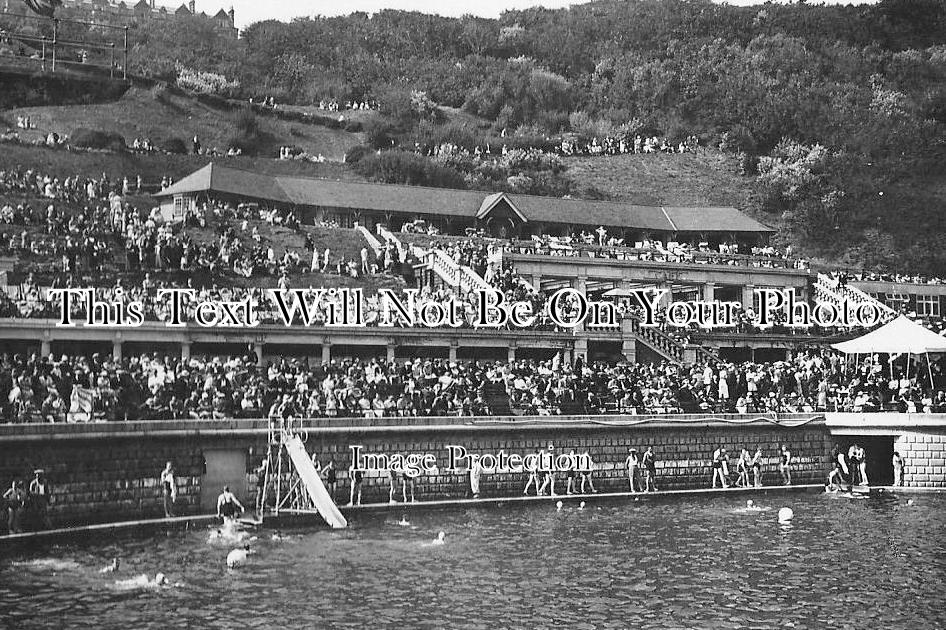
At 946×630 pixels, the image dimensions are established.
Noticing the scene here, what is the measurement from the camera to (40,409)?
108 feet

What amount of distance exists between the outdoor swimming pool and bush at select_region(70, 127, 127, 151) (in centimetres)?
3523

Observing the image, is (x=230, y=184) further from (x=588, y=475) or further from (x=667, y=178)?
(x=667, y=178)

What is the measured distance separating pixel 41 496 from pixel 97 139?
36856 mm

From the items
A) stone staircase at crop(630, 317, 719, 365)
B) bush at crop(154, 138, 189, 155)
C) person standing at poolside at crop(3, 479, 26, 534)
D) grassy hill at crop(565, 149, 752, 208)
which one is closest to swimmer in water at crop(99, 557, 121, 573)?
person standing at poolside at crop(3, 479, 26, 534)

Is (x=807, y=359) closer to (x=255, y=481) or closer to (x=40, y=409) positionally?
(x=255, y=481)

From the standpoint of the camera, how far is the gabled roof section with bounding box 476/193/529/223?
67062mm

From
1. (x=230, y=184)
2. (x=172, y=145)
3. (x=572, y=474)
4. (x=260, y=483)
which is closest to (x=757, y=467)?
(x=572, y=474)

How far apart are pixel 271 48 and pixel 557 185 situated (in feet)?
70.8

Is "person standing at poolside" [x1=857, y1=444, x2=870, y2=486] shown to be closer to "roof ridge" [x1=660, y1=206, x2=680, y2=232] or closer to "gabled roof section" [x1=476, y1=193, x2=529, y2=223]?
"gabled roof section" [x1=476, y1=193, x2=529, y2=223]

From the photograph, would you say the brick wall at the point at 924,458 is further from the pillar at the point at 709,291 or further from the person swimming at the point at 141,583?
the person swimming at the point at 141,583

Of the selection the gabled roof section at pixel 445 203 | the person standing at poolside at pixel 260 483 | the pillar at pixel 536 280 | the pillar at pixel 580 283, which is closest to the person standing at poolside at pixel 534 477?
the person standing at poolside at pixel 260 483

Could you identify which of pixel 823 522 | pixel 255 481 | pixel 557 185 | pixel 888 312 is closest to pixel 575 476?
pixel 823 522

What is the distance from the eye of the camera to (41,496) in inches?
1201

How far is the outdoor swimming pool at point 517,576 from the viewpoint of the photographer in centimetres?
2477
